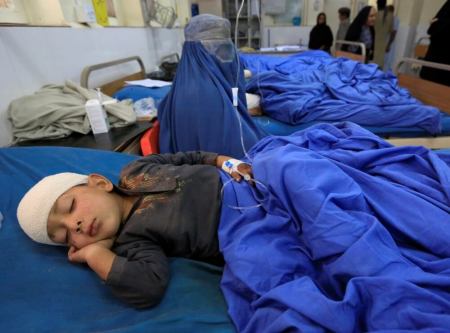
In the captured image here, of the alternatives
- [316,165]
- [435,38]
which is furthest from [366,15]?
[316,165]

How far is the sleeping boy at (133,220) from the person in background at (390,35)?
18.5ft

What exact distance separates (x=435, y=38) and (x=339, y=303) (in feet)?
10.9

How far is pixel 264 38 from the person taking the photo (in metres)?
6.29

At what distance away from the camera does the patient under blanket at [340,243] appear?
0.59 meters

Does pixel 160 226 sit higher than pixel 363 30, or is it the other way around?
pixel 363 30

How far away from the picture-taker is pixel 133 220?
0.94 meters

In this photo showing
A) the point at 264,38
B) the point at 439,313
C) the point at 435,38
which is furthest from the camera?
the point at 264,38

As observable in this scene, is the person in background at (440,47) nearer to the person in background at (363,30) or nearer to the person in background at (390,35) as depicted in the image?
the person in background at (363,30)

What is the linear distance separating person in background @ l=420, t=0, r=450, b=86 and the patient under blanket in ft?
7.88

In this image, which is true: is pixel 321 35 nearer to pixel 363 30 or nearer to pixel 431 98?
pixel 363 30

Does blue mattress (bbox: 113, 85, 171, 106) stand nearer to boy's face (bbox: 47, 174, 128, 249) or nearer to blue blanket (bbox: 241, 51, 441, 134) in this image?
blue blanket (bbox: 241, 51, 441, 134)

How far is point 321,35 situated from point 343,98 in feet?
13.1

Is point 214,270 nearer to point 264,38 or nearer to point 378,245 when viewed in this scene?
point 378,245

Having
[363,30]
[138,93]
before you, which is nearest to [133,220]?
[138,93]
